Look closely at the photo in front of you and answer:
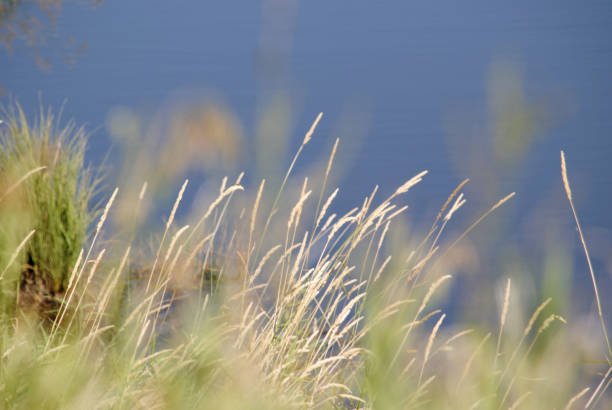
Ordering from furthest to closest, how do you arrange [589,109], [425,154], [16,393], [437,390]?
1. [589,109]
2. [425,154]
3. [437,390]
4. [16,393]

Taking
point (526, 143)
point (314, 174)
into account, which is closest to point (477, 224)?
point (526, 143)

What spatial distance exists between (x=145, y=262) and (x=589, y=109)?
27.7 ft

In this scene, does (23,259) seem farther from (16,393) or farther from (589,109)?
(589,109)

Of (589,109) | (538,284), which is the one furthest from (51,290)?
(589,109)

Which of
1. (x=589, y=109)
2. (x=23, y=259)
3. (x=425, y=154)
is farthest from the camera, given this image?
(x=589, y=109)

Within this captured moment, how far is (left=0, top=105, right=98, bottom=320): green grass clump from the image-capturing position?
2865 millimetres

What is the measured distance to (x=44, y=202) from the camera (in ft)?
9.62

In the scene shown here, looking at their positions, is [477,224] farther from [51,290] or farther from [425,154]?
[425,154]

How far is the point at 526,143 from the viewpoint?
968 millimetres

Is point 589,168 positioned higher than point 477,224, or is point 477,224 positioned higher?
point 477,224

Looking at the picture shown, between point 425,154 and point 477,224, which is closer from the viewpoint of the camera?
→ point 477,224

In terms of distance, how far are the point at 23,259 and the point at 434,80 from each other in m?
11.4

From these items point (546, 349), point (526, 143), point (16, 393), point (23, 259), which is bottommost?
point (23, 259)

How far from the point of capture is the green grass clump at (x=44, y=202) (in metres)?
2.87
